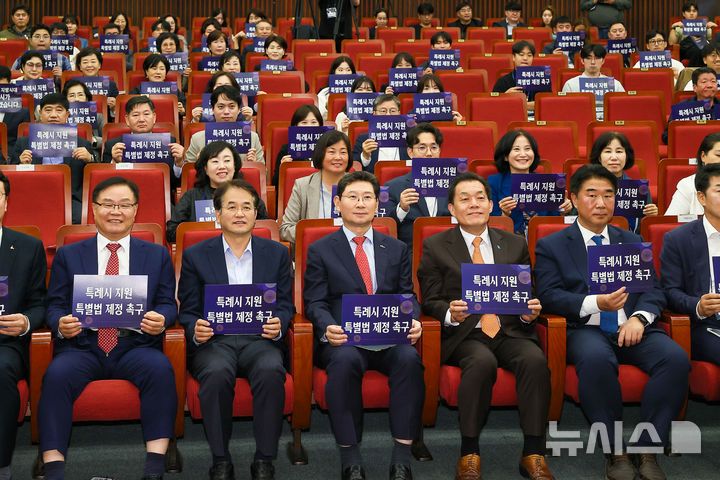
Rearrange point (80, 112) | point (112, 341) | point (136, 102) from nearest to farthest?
point (112, 341)
point (136, 102)
point (80, 112)

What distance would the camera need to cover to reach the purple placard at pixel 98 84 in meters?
6.38

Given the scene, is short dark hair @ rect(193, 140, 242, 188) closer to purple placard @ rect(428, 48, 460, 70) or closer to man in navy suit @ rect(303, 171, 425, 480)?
man in navy suit @ rect(303, 171, 425, 480)

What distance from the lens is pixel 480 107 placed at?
5824 mm

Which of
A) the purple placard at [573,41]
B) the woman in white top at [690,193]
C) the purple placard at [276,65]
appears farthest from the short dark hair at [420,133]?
the purple placard at [573,41]

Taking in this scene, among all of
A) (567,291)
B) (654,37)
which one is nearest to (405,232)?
(567,291)

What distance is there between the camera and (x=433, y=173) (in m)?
4.02

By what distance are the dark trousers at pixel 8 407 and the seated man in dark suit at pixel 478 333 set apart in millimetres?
1379

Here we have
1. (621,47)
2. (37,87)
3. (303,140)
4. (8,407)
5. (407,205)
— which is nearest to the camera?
(8,407)

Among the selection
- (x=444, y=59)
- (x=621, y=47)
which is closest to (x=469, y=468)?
(x=444, y=59)

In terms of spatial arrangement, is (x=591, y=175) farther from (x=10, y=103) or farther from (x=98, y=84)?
(x=98, y=84)

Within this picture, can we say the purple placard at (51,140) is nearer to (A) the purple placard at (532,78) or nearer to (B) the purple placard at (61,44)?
(A) the purple placard at (532,78)

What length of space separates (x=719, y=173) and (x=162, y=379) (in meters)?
2.11

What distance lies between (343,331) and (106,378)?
31.4 inches

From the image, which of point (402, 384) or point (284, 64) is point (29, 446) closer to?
point (402, 384)
